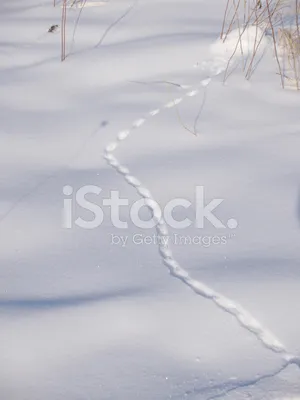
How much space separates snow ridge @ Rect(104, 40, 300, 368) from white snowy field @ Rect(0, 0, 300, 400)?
12mm

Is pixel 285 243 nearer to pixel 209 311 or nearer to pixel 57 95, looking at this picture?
pixel 209 311

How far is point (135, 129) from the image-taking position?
2.27 metres

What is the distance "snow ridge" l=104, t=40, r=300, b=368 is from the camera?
1.36 meters

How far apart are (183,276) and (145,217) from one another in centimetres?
30

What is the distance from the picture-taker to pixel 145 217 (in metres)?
1.83

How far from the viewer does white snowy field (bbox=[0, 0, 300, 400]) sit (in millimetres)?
1293

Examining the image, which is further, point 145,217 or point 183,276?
point 145,217

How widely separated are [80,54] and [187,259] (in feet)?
4.66

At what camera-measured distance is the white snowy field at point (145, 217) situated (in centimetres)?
129

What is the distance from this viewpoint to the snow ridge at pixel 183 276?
1363 mm

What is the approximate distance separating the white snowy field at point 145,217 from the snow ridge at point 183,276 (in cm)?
1

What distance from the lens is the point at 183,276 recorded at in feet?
5.14

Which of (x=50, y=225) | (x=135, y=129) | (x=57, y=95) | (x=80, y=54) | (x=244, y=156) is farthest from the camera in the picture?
(x=80, y=54)

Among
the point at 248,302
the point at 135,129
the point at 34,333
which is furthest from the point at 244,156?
the point at 34,333
